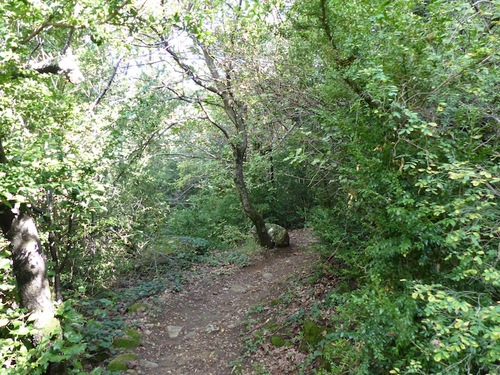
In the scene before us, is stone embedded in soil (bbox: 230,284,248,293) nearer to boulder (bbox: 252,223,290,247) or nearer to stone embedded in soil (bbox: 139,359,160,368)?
boulder (bbox: 252,223,290,247)

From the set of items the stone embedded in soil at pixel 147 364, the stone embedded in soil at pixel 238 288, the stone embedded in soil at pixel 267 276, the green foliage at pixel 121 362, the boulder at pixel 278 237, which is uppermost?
the boulder at pixel 278 237

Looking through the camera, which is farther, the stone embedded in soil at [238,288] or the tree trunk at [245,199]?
the tree trunk at [245,199]

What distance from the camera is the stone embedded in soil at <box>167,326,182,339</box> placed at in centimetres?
629

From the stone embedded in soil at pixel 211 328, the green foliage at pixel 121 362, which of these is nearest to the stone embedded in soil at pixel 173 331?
the stone embedded in soil at pixel 211 328

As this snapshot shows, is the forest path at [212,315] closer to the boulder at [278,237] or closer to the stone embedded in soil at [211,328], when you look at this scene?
the stone embedded in soil at [211,328]

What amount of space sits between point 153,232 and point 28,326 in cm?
489

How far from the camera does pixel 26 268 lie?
142 inches

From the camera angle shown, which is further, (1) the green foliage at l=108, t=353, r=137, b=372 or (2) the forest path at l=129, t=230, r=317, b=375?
(2) the forest path at l=129, t=230, r=317, b=375

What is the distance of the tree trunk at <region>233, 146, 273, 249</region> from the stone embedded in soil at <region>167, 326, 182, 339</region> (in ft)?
12.4

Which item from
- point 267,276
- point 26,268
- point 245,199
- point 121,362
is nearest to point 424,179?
point 26,268

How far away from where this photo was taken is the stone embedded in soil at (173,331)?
248 inches

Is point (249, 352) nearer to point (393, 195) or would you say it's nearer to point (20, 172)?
point (393, 195)

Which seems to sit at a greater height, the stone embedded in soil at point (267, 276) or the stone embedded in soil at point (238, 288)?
the stone embedded in soil at point (267, 276)

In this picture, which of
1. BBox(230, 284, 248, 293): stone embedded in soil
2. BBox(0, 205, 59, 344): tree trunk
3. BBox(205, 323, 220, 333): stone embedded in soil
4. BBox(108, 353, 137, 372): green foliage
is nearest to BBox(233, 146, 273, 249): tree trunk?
BBox(230, 284, 248, 293): stone embedded in soil
